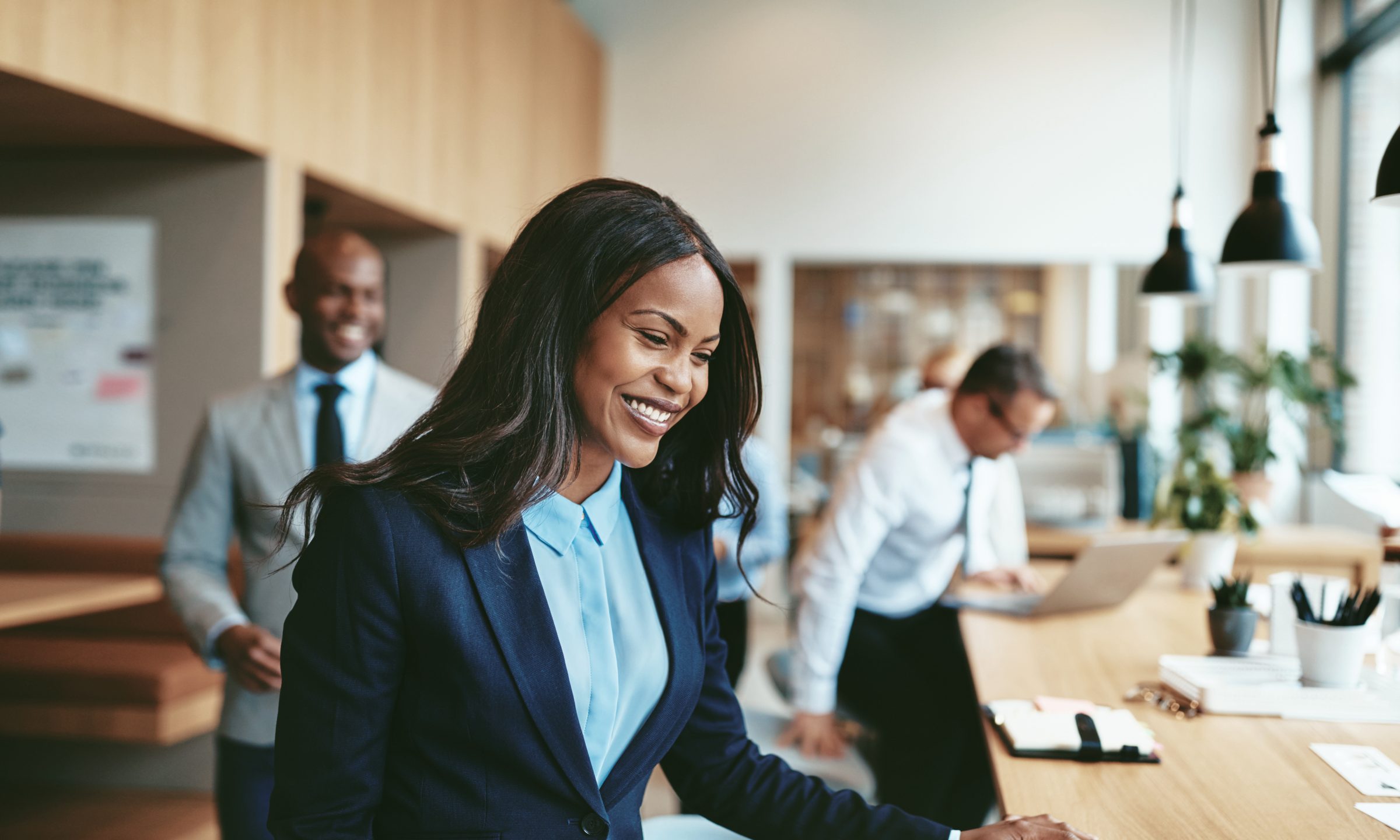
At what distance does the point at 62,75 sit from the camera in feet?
8.51

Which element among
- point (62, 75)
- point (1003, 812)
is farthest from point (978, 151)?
point (1003, 812)

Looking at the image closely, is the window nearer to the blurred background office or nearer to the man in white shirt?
the blurred background office

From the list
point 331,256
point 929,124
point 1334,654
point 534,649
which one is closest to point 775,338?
point 929,124

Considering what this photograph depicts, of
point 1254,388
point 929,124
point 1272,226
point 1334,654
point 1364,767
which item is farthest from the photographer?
point 929,124

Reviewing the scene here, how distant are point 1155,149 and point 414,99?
4274mm

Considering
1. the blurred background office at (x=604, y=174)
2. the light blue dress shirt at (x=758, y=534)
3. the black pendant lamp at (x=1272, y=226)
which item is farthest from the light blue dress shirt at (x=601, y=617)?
the black pendant lamp at (x=1272, y=226)

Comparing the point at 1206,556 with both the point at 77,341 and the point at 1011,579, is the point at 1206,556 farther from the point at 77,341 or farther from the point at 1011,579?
the point at 77,341

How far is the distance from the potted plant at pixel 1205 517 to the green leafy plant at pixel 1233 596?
0.82 meters

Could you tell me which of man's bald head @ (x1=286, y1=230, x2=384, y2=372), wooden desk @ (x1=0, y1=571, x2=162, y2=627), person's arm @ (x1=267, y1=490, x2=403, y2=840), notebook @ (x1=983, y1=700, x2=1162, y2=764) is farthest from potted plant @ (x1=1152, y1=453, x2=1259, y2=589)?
wooden desk @ (x1=0, y1=571, x2=162, y2=627)

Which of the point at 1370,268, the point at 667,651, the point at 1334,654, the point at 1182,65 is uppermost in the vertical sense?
the point at 1182,65

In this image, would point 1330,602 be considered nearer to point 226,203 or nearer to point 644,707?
point 644,707

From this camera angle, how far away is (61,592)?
280 centimetres

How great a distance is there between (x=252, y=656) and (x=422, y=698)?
37.2 inches

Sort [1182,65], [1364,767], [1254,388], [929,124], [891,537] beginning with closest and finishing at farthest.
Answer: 1. [1364,767]
2. [891,537]
3. [1254,388]
4. [1182,65]
5. [929,124]
